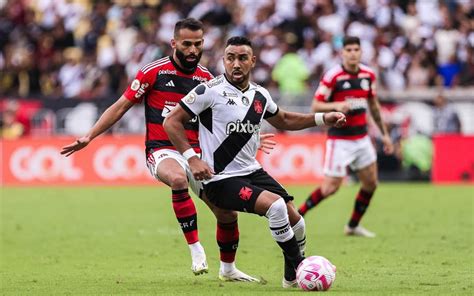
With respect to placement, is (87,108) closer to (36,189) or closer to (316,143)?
(36,189)

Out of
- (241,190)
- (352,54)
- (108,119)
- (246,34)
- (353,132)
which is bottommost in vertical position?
(241,190)

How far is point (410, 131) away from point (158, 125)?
15.2m

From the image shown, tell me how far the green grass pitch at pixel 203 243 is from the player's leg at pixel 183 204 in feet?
0.93

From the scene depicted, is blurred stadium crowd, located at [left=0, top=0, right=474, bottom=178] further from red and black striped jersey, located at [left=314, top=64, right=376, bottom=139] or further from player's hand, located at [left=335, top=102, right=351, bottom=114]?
player's hand, located at [left=335, top=102, right=351, bottom=114]

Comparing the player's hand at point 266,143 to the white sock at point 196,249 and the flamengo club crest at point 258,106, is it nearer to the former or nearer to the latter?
the flamengo club crest at point 258,106

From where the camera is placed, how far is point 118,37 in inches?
1183

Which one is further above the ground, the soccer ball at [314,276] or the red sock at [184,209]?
the red sock at [184,209]

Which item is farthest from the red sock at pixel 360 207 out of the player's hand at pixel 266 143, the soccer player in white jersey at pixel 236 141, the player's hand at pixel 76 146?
the player's hand at pixel 76 146

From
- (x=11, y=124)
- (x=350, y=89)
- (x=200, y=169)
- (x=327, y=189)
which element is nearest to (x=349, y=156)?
(x=327, y=189)

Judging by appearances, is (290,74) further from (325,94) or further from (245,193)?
(245,193)

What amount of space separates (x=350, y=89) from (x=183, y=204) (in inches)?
218

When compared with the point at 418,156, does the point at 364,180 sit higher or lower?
higher

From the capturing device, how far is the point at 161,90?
1115cm

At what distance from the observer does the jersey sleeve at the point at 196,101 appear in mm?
9570
